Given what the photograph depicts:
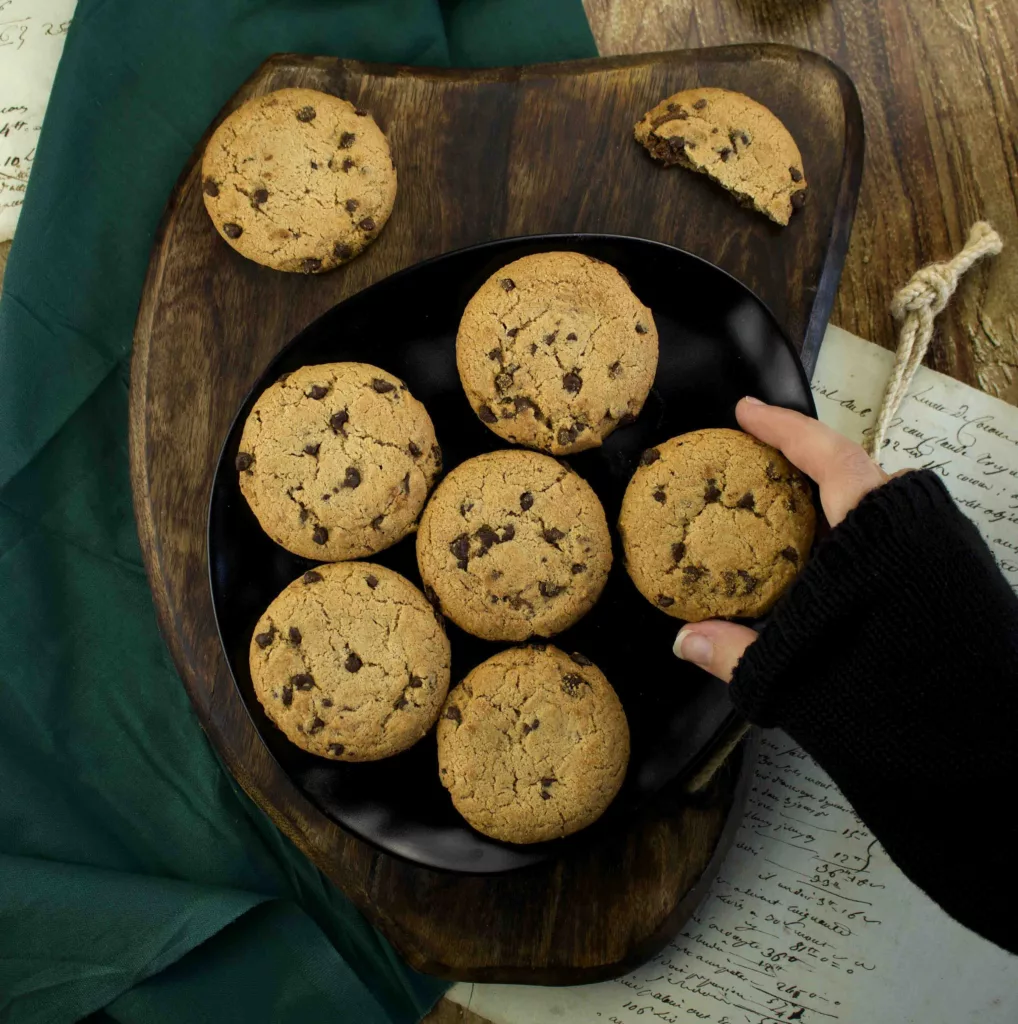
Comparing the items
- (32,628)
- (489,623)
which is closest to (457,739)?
(489,623)

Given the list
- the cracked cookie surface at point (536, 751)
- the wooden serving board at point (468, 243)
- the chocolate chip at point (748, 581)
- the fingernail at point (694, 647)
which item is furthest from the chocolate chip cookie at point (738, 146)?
the cracked cookie surface at point (536, 751)

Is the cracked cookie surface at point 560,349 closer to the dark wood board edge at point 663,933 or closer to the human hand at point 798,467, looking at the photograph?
the human hand at point 798,467

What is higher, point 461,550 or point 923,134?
point 923,134

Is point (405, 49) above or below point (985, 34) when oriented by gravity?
below

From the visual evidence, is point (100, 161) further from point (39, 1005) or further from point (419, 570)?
point (39, 1005)

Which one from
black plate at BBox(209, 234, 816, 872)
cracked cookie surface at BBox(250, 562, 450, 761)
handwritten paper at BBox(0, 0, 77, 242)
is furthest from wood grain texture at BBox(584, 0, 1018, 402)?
handwritten paper at BBox(0, 0, 77, 242)

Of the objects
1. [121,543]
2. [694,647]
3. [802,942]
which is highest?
[694,647]

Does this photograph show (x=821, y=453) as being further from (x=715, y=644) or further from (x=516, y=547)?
(x=516, y=547)

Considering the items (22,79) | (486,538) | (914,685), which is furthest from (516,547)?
(22,79)
